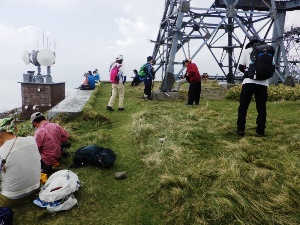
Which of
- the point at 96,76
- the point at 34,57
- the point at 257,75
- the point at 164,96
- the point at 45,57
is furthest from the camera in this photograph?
the point at 96,76

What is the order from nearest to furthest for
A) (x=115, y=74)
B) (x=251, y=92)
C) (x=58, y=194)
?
(x=58, y=194)
(x=251, y=92)
(x=115, y=74)

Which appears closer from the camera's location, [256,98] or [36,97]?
[256,98]

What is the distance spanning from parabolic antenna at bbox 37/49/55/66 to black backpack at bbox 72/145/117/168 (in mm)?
16893

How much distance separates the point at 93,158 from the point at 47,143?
3.49 feet

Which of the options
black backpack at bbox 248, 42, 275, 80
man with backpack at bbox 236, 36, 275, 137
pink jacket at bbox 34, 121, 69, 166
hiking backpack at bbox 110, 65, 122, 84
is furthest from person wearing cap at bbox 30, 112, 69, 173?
hiking backpack at bbox 110, 65, 122, 84

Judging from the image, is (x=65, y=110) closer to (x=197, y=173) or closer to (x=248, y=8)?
(x=197, y=173)

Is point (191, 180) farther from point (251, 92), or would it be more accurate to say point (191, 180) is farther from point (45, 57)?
point (45, 57)

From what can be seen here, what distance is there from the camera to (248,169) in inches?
Answer: 191

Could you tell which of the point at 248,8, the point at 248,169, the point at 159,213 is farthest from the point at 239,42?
the point at 159,213

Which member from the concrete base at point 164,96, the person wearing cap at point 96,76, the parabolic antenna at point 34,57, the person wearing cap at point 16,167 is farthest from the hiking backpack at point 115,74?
the person wearing cap at point 96,76

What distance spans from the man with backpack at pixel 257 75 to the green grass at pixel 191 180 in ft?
1.88

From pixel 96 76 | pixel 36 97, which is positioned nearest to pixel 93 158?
pixel 36 97

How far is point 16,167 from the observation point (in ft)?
14.6

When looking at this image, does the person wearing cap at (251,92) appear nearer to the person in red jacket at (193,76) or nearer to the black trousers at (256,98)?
the black trousers at (256,98)
